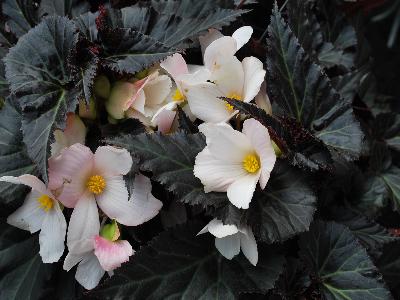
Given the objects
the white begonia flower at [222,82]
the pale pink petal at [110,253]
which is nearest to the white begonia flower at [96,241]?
Result: the pale pink petal at [110,253]

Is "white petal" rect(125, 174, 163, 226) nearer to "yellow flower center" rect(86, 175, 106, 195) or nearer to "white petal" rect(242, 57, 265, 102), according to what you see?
"yellow flower center" rect(86, 175, 106, 195)

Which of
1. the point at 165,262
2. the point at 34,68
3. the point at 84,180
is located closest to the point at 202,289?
the point at 165,262

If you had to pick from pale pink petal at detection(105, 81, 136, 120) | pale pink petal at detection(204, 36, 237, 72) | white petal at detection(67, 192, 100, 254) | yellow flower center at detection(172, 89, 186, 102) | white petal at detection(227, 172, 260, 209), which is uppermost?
pale pink petal at detection(204, 36, 237, 72)

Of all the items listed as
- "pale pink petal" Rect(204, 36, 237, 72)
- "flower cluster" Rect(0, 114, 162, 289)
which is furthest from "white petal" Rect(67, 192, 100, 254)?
"pale pink petal" Rect(204, 36, 237, 72)

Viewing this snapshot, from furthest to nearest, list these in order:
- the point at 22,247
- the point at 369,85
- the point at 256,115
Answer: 1. the point at 369,85
2. the point at 22,247
3. the point at 256,115

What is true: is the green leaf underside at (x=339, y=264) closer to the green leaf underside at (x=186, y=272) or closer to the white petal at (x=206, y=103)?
the green leaf underside at (x=186, y=272)

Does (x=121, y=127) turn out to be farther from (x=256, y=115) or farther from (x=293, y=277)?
(x=293, y=277)
